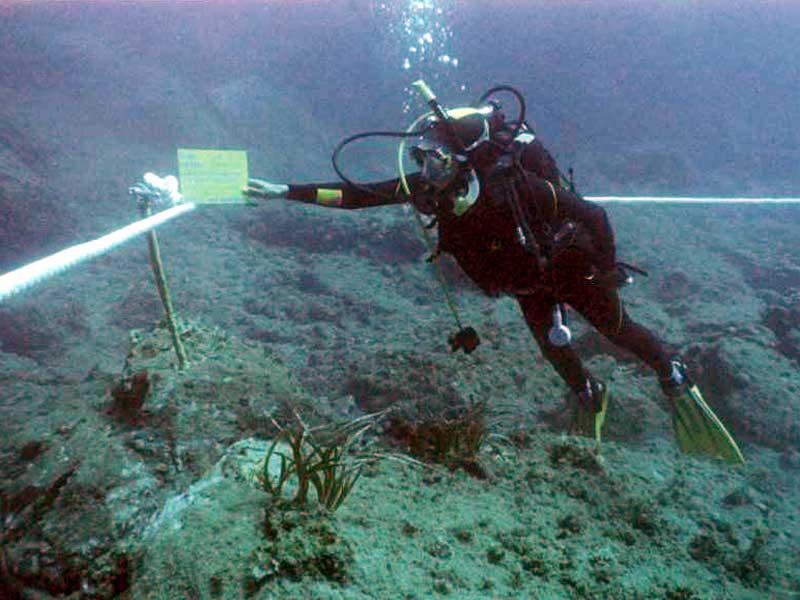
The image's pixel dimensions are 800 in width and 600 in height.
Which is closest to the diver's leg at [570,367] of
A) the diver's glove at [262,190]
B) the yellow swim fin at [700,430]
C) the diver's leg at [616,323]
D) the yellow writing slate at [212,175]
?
the diver's leg at [616,323]

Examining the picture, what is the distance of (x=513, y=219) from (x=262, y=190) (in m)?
1.57

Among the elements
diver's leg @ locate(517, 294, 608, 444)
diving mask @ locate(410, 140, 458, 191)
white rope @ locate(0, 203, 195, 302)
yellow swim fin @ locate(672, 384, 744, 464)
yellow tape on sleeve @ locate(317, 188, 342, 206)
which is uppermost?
diving mask @ locate(410, 140, 458, 191)

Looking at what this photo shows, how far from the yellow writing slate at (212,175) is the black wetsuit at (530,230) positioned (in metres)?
0.51

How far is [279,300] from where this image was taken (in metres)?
8.27

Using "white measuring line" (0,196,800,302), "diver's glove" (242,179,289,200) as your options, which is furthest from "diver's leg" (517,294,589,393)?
"white measuring line" (0,196,800,302)

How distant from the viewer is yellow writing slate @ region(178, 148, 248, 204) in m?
2.73

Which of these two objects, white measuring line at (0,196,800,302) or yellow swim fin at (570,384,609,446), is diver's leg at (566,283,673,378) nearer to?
yellow swim fin at (570,384,609,446)

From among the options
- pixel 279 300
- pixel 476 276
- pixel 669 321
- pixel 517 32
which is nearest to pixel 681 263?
pixel 669 321

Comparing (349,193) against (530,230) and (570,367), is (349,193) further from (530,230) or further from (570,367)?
(570,367)

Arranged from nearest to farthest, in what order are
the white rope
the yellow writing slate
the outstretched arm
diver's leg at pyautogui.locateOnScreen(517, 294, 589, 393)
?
the white rope
the yellow writing slate
the outstretched arm
diver's leg at pyautogui.locateOnScreen(517, 294, 589, 393)

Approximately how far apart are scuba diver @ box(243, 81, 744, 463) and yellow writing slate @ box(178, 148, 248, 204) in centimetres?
18

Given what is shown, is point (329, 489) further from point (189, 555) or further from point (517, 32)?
point (517, 32)

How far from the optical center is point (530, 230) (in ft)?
10.4

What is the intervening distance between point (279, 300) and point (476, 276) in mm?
5485
